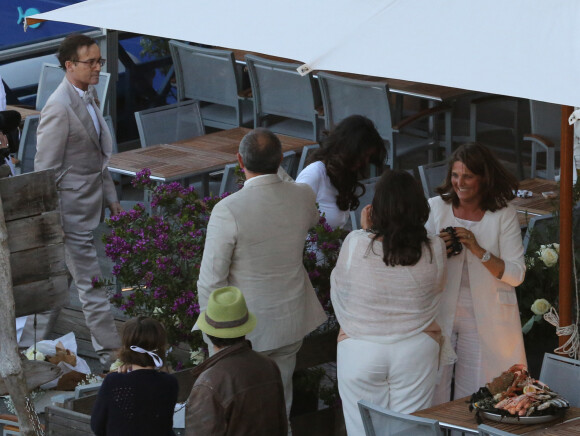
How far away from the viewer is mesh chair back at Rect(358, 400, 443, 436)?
439 cm

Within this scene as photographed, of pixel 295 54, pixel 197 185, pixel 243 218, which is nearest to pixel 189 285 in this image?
pixel 243 218

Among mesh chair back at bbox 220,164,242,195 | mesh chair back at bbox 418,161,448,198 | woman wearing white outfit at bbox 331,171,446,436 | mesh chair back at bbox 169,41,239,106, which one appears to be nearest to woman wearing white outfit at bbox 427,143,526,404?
woman wearing white outfit at bbox 331,171,446,436

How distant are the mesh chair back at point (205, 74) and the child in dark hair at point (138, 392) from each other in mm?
5966

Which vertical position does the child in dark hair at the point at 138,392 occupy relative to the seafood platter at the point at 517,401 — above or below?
above

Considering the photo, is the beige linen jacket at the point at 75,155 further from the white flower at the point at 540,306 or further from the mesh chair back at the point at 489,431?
the mesh chair back at the point at 489,431

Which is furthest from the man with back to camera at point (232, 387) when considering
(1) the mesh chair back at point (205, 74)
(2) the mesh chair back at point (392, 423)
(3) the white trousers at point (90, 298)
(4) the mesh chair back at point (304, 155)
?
(1) the mesh chair back at point (205, 74)

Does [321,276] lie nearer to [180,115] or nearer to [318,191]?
[318,191]

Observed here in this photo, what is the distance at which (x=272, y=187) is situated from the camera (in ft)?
16.4

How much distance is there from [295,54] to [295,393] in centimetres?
216

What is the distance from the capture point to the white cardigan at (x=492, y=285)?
5.24 m

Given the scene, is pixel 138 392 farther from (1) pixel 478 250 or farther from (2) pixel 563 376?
(2) pixel 563 376

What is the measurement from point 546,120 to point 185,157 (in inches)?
112

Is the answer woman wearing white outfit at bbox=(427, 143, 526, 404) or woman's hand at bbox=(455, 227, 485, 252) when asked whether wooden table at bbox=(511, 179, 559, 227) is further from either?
woman's hand at bbox=(455, 227, 485, 252)

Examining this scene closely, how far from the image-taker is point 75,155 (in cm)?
675
